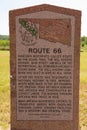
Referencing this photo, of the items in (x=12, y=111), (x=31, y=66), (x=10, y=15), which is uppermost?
(x=10, y=15)

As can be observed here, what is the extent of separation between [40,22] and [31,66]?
95 cm

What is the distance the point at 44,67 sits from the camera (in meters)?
6.81

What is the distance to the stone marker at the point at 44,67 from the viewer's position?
6.70 metres

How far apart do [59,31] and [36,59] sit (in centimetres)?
77

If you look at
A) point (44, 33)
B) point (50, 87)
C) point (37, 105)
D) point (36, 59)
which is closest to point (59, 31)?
point (44, 33)

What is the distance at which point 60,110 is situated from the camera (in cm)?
693

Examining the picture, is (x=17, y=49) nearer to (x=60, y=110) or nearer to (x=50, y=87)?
(x=50, y=87)

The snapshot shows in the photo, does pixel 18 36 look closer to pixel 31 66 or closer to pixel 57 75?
pixel 31 66

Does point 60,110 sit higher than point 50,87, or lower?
lower

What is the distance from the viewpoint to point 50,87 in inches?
271

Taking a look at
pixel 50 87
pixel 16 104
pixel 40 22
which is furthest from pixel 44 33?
A: pixel 16 104

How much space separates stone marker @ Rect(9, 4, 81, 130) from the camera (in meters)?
6.70

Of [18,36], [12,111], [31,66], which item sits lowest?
[12,111]

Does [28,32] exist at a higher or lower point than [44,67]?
higher
